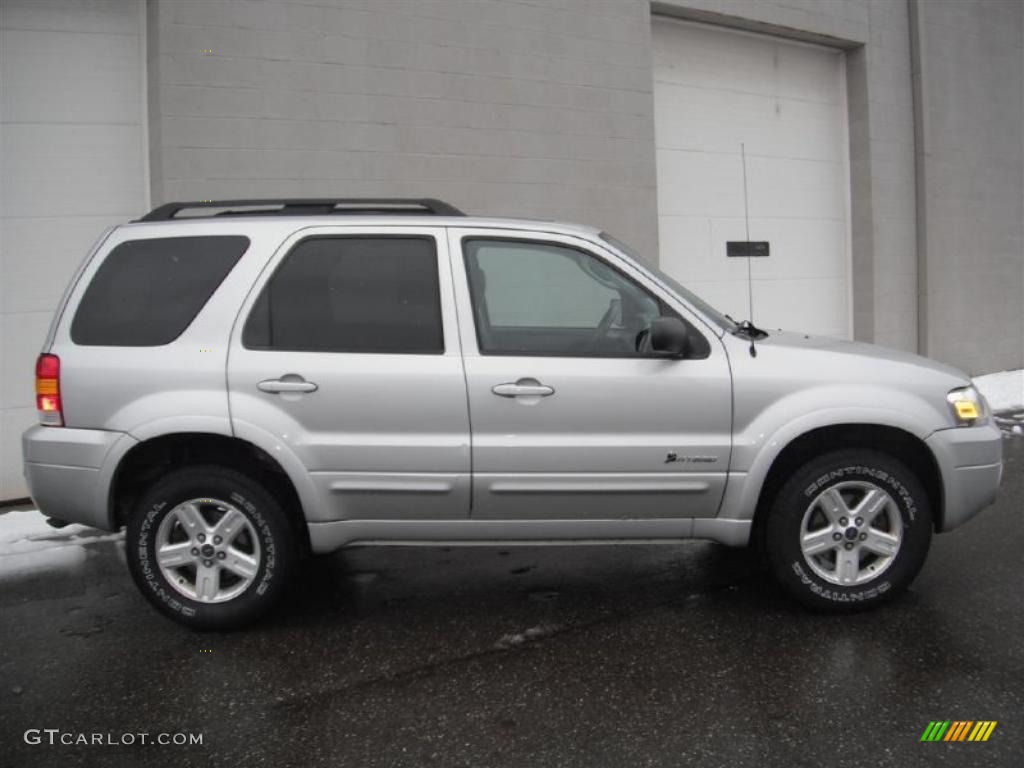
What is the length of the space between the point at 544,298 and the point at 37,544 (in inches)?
153

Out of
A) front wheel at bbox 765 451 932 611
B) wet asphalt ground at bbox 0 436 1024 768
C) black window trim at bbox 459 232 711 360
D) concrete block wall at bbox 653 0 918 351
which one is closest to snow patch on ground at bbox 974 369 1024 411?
concrete block wall at bbox 653 0 918 351

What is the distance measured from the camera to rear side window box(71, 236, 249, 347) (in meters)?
4.25

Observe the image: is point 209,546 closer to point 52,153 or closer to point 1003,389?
point 52,153

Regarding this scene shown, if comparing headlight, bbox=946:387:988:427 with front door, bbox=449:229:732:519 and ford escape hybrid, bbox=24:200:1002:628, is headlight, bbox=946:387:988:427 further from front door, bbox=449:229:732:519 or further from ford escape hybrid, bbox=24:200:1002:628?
front door, bbox=449:229:732:519

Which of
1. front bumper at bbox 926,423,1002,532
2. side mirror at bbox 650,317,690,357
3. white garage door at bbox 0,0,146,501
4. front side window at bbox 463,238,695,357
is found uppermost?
white garage door at bbox 0,0,146,501

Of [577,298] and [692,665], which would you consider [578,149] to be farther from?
[692,665]

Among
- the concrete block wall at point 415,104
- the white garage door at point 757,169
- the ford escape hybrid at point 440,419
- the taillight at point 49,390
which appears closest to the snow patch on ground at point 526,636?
the ford escape hybrid at point 440,419

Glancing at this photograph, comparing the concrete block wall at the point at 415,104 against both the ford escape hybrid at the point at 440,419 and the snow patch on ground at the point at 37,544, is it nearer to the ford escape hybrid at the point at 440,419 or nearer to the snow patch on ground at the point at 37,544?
the snow patch on ground at the point at 37,544

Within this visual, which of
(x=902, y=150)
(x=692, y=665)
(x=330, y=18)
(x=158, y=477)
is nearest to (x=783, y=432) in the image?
(x=692, y=665)

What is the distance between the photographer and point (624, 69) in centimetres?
935

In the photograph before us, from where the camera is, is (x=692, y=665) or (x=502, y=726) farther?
(x=692, y=665)

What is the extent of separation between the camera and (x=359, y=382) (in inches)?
162

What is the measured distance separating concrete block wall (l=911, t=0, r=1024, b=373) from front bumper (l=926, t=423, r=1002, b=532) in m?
8.33

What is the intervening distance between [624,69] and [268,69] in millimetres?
3605
